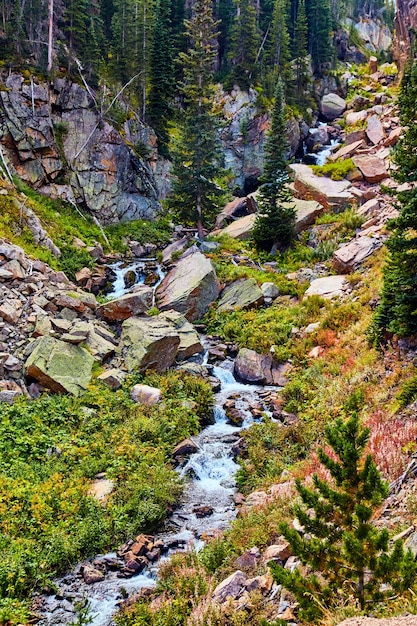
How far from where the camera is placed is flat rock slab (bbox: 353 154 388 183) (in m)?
A: 30.6

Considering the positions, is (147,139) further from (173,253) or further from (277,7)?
(277,7)

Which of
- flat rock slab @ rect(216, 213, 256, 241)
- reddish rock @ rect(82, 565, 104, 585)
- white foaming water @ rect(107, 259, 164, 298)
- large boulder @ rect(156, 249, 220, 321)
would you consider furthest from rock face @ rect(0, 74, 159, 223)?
reddish rock @ rect(82, 565, 104, 585)

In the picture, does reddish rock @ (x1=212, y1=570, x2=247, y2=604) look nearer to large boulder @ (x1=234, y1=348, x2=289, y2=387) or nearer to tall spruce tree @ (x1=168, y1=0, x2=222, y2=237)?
large boulder @ (x1=234, y1=348, x2=289, y2=387)

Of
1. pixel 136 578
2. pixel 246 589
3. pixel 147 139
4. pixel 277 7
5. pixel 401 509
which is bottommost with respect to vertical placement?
pixel 136 578

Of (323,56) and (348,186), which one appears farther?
(323,56)

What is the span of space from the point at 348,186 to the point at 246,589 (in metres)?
29.2

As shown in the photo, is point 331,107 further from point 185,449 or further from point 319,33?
point 185,449

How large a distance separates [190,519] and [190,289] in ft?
43.7

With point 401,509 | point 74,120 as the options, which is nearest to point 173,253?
point 74,120

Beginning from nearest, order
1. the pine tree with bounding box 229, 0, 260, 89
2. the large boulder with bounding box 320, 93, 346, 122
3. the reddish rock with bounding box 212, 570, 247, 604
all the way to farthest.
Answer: the reddish rock with bounding box 212, 570, 247, 604, the pine tree with bounding box 229, 0, 260, 89, the large boulder with bounding box 320, 93, 346, 122

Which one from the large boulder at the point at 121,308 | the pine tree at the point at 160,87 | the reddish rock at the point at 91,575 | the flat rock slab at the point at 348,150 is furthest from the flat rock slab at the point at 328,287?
the pine tree at the point at 160,87

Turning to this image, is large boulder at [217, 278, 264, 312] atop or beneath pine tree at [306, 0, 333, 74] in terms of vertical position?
beneath

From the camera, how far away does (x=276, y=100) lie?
27000mm

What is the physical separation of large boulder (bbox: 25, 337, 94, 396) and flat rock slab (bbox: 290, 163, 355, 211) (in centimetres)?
2026
